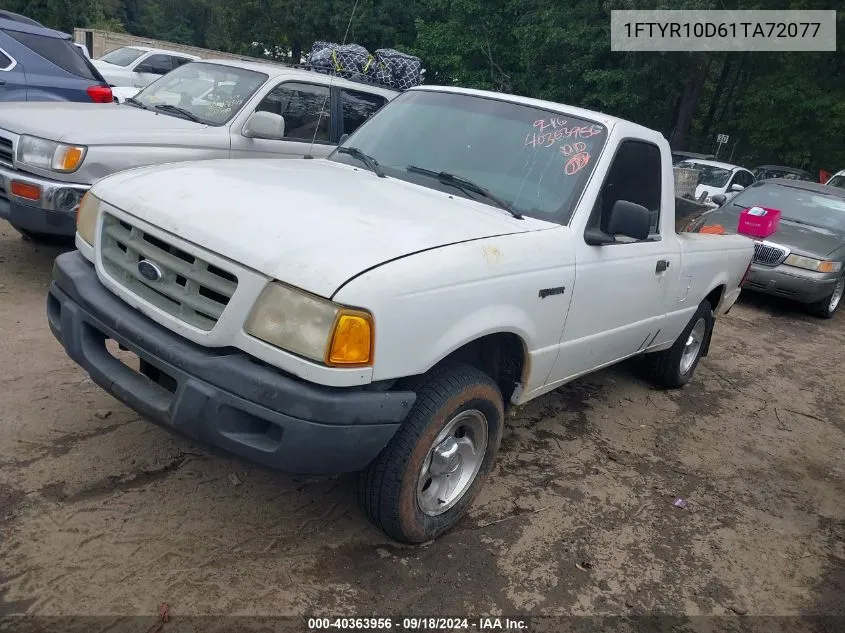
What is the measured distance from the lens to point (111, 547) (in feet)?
8.89

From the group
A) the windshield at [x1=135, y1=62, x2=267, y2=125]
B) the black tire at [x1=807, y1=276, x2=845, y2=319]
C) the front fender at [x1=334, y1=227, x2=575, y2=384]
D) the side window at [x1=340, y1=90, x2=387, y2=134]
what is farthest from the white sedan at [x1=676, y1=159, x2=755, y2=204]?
the front fender at [x1=334, y1=227, x2=575, y2=384]

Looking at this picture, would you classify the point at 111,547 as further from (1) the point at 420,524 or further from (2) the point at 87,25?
(2) the point at 87,25

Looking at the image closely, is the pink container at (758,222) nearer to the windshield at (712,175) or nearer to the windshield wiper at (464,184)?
the windshield wiper at (464,184)

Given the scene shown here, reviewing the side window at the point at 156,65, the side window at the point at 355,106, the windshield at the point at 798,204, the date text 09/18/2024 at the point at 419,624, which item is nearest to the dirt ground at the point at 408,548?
the date text 09/18/2024 at the point at 419,624

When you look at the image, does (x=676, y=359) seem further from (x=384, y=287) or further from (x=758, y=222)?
(x=758, y=222)

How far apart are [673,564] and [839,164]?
98.4 feet

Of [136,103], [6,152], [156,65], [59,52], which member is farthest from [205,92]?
[156,65]

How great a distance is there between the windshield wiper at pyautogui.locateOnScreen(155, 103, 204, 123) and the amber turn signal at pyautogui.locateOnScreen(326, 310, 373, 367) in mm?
4218

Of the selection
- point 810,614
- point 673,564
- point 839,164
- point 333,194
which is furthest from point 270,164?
point 839,164

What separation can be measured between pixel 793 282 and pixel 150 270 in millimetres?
8050

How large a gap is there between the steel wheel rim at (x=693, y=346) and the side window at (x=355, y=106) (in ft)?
11.4

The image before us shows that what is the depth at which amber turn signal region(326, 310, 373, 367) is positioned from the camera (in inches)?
91.0

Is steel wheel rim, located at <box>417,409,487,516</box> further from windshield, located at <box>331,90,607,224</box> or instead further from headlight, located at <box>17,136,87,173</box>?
headlight, located at <box>17,136,87,173</box>

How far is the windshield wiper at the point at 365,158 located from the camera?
3.66 m
